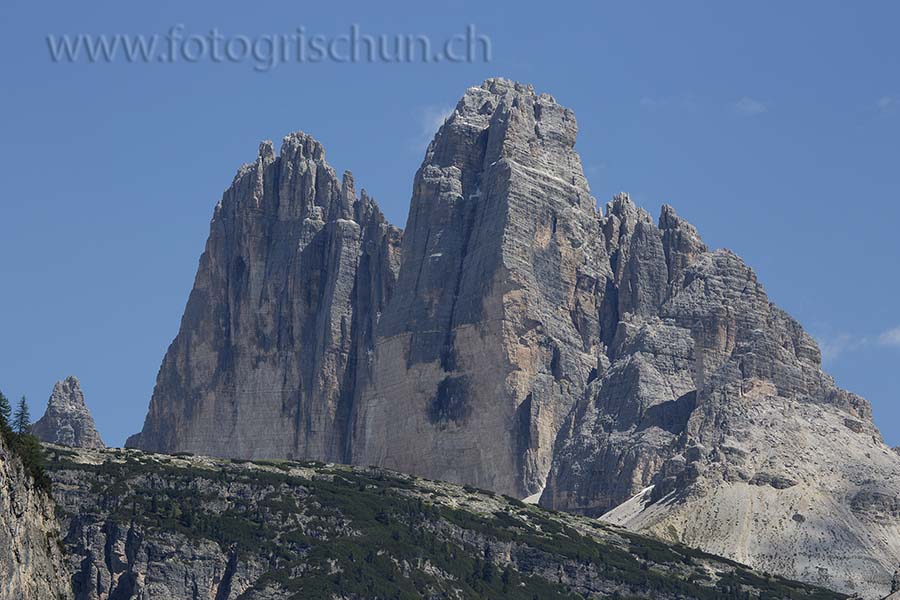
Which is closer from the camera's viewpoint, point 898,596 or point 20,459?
point 20,459

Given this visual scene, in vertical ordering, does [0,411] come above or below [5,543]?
above

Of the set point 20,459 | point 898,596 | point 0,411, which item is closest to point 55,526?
point 20,459

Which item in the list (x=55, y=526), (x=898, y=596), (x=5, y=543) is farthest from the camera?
(x=898, y=596)

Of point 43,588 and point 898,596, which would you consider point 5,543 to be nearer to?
point 43,588

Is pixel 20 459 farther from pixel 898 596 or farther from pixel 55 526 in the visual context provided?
pixel 898 596

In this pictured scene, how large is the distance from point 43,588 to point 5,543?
6.19m

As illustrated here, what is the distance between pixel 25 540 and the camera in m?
121

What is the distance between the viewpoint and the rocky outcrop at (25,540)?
11738 cm

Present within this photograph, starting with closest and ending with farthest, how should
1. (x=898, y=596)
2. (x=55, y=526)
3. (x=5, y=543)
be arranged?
(x=5, y=543), (x=55, y=526), (x=898, y=596)

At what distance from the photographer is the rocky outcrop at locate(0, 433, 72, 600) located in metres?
117

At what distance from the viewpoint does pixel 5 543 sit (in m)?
118

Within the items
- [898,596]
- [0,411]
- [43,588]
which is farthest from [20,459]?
[898,596]

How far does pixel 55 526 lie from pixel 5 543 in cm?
1413

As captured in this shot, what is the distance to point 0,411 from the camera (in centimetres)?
15188
